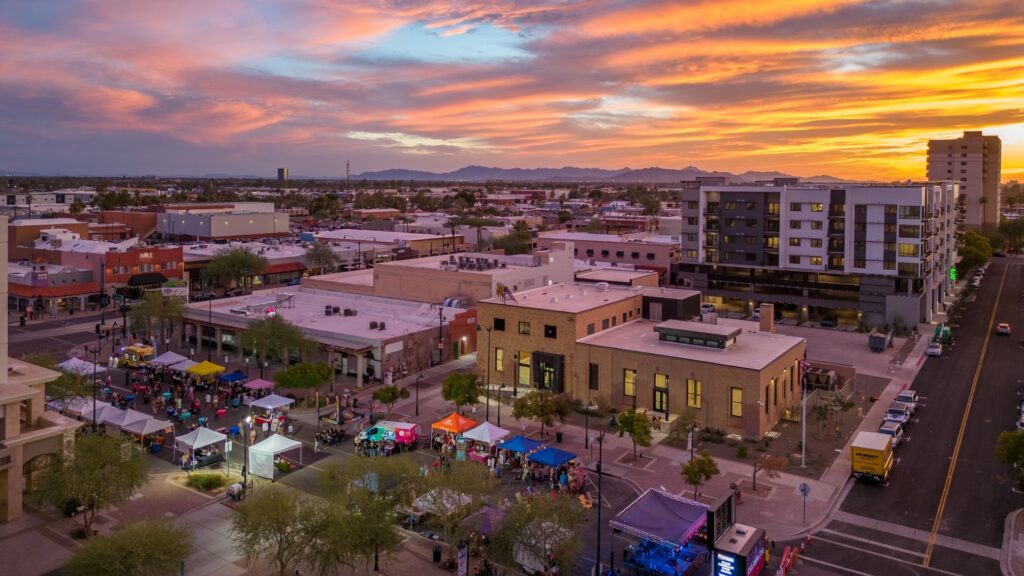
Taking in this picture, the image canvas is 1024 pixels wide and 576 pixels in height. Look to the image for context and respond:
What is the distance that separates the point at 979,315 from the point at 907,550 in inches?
2666

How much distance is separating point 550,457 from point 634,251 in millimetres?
75011

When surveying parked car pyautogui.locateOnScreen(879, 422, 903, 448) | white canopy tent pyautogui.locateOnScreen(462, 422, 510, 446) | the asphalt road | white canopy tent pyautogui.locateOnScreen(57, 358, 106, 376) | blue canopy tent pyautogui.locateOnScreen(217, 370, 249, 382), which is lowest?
the asphalt road

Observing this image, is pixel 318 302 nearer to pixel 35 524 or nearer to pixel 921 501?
pixel 35 524

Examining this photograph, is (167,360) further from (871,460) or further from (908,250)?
(908,250)

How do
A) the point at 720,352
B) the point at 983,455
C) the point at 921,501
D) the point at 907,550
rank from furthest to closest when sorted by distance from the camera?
the point at 720,352 < the point at 983,455 < the point at 921,501 < the point at 907,550

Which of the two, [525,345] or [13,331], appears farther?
[13,331]

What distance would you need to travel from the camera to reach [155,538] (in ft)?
75.5

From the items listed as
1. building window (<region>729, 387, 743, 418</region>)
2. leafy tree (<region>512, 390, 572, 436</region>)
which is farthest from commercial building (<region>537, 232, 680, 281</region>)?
leafy tree (<region>512, 390, 572, 436</region>)

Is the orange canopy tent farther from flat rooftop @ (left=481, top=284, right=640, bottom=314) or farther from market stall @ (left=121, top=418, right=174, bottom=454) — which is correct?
market stall @ (left=121, top=418, right=174, bottom=454)

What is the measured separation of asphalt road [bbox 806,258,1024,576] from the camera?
28344 mm

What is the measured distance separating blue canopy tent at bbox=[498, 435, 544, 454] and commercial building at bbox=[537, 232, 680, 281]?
67.1m

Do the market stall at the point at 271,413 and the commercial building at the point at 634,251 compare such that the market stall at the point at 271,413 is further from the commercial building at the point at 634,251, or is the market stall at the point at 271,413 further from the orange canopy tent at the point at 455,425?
the commercial building at the point at 634,251

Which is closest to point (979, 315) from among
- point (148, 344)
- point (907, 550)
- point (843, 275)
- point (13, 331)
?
point (843, 275)

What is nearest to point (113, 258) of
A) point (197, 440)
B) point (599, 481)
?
point (197, 440)
